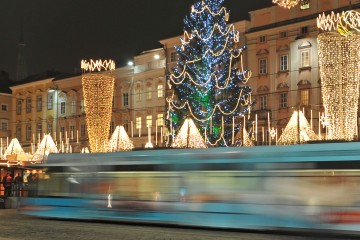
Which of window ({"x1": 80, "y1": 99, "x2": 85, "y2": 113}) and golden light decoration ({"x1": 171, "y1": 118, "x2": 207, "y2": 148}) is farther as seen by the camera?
window ({"x1": 80, "y1": 99, "x2": 85, "y2": 113})

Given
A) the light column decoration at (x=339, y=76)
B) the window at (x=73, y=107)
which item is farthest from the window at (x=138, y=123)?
the light column decoration at (x=339, y=76)

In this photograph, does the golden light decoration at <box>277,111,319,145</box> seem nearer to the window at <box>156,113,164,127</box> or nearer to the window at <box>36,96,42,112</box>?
the window at <box>156,113,164,127</box>

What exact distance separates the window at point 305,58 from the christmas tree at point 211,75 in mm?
7242

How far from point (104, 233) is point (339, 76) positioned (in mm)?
15483

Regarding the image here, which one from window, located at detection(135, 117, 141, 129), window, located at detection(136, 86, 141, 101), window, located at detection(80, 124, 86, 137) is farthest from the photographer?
window, located at detection(80, 124, 86, 137)

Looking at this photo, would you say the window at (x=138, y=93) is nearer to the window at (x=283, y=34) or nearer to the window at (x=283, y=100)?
the window at (x=283, y=100)

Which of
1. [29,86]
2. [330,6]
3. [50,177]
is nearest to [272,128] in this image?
[330,6]

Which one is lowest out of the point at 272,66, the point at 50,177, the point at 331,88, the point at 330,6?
the point at 50,177

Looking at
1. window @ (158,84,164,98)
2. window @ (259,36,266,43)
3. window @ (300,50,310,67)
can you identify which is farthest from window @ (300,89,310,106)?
window @ (158,84,164,98)

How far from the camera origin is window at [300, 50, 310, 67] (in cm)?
4594

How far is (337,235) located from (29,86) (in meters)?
63.2

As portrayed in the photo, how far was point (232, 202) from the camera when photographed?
18.0m

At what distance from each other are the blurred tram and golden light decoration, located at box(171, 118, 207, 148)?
13.8 m

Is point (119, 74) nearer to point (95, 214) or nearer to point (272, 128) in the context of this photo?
point (272, 128)
